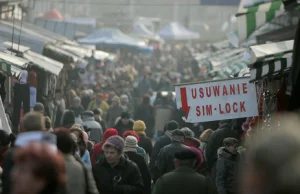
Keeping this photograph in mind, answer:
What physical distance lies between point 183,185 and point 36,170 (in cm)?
464

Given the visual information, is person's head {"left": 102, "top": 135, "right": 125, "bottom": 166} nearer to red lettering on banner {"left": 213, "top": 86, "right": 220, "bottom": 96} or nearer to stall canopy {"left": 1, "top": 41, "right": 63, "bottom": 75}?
red lettering on banner {"left": 213, "top": 86, "right": 220, "bottom": 96}

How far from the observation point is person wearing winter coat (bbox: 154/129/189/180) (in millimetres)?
13383

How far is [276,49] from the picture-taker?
11312 mm

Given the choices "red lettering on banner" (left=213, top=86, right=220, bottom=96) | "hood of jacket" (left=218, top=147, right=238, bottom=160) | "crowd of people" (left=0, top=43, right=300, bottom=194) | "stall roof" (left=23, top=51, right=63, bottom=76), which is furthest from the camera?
"stall roof" (left=23, top=51, right=63, bottom=76)

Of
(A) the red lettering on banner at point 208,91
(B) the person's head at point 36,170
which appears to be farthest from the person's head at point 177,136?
(B) the person's head at point 36,170

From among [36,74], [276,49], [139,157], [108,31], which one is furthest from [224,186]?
[108,31]

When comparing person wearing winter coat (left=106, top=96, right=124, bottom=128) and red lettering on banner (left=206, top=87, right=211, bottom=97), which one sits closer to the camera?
red lettering on banner (left=206, top=87, right=211, bottom=97)

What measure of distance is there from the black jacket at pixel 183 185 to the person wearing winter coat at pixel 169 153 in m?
3.62

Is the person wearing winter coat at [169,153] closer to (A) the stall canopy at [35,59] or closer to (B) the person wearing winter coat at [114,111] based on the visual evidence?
(A) the stall canopy at [35,59]

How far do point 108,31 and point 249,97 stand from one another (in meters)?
30.3

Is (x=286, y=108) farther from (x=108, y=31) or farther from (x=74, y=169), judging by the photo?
(x=108, y=31)

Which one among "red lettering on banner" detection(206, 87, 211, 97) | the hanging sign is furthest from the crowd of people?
"red lettering on banner" detection(206, 87, 211, 97)

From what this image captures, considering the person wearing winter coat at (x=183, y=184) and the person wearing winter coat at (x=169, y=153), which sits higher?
the person wearing winter coat at (x=183, y=184)

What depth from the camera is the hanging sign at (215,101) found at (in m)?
13.8
